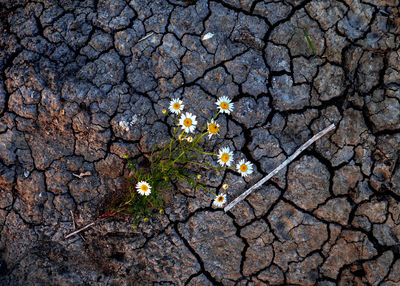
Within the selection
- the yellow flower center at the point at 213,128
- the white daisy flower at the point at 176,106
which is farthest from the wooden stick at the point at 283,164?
the white daisy flower at the point at 176,106

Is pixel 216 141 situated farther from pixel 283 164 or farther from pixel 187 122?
pixel 283 164

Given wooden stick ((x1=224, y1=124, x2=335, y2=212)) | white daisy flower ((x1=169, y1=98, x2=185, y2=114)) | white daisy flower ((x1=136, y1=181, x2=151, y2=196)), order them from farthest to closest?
1. wooden stick ((x1=224, y1=124, x2=335, y2=212))
2. white daisy flower ((x1=169, y1=98, x2=185, y2=114))
3. white daisy flower ((x1=136, y1=181, x2=151, y2=196))

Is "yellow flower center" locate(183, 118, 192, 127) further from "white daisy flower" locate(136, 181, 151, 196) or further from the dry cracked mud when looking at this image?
"white daisy flower" locate(136, 181, 151, 196)

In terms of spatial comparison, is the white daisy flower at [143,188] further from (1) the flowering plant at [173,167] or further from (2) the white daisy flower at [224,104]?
(2) the white daisy flower at [224,104]

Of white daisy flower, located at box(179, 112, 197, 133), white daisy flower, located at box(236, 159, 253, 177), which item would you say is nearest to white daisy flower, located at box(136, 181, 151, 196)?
white daisy flower, located at box(179, 112, 197, 133)

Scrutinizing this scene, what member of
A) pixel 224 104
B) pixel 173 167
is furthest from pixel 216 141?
pixel 173 167

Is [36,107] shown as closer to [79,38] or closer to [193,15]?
[79,38]

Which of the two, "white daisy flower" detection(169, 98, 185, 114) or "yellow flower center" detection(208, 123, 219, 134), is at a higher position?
"white daisy flower" detection(169, 98, 185, 114)

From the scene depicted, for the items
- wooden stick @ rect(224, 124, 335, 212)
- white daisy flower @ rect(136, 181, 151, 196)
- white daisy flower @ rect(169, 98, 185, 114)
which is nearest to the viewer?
white daisy flower @ rect(136, 181, 151, 196)

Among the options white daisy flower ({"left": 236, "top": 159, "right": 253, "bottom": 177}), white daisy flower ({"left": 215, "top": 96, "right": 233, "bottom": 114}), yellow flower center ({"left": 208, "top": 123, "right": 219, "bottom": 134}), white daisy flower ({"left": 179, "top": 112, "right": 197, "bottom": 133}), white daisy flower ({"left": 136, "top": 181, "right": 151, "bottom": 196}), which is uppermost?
white daisy flower ({"left": 215, "top": 96, "right": 233, "bottom": 114})
